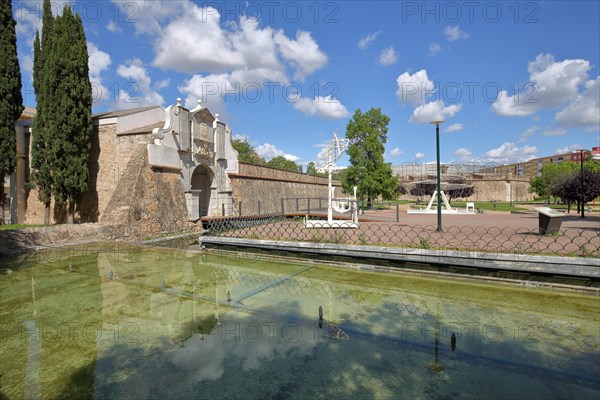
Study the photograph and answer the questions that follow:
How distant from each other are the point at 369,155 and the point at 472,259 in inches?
898

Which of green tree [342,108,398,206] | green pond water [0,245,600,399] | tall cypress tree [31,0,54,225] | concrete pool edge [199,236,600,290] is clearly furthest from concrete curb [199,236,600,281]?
green tree [342,108,398,206]

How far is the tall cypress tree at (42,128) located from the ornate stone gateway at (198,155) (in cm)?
526

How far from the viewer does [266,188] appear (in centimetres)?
2555

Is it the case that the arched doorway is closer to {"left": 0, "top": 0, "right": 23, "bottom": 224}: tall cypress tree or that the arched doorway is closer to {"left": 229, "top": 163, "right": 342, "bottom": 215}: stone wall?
{"left": 229, "top": 163, "right": 342, "bottom": 215}: stone wall

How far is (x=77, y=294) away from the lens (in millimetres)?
6188

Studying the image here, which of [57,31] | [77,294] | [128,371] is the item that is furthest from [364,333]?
[57,31]

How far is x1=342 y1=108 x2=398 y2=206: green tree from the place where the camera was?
28125 millimetres

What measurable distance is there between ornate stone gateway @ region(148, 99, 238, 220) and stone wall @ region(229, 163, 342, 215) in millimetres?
1080

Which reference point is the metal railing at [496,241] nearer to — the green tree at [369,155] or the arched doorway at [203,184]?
the arched doorway at [203,184]

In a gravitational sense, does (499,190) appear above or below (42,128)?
below

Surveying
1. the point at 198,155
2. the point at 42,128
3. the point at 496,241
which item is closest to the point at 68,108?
the point at 42,128

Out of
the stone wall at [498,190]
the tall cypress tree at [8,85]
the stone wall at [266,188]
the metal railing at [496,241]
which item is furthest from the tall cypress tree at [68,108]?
the stone wall at [498,190]

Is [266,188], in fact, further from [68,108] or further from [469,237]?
[469,237]

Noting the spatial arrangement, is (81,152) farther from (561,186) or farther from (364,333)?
(561,186)
